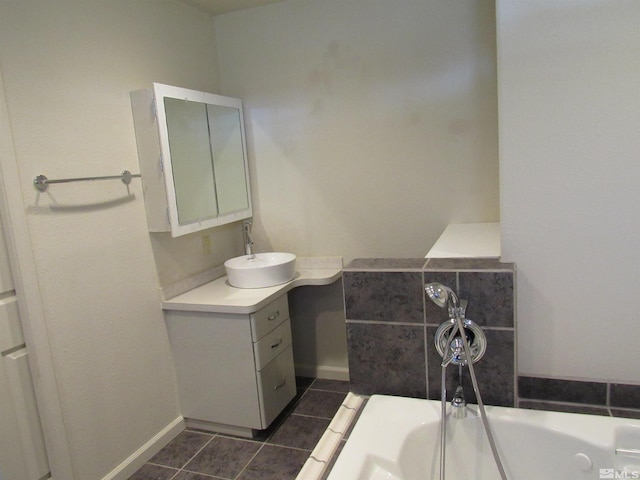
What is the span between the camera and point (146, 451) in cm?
227

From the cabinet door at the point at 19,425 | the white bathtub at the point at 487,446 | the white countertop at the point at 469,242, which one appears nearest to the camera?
the white bathtub at the point at 487,446

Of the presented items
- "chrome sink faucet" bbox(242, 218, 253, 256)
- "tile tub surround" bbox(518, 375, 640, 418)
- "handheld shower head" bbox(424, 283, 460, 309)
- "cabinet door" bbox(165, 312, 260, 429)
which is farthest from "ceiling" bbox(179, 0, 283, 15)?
"tile tub surround" bbox(518, 375, 640, 418)

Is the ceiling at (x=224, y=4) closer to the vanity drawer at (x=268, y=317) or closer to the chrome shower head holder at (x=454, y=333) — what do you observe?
the vanity drawer at (x=268, y=317)

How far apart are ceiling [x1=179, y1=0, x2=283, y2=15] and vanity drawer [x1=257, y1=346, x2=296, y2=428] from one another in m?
2.09

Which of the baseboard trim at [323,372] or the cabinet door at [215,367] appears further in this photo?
the baseboard trim at [323,372]

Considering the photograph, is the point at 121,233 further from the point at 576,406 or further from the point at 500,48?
the point at 576,406

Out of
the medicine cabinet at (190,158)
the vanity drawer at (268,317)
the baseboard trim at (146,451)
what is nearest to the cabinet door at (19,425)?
the baseboard trim at (146,451)

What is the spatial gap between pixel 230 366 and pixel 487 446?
4.63 feet

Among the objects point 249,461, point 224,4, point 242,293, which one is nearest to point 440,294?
point 242,293

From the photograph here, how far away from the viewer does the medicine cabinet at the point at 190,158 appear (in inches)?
87.5

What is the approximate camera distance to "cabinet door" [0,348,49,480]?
171 cm

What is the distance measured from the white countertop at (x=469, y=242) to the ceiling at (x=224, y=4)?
1790 mm

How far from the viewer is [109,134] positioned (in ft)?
6.89

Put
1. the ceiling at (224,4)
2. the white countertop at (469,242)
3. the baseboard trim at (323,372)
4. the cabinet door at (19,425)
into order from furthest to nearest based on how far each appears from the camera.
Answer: the baseboard trim at (323,372) < the ceiling at (224,4) < the cabinet door at (19,425) < the white countertop at (469,242)
